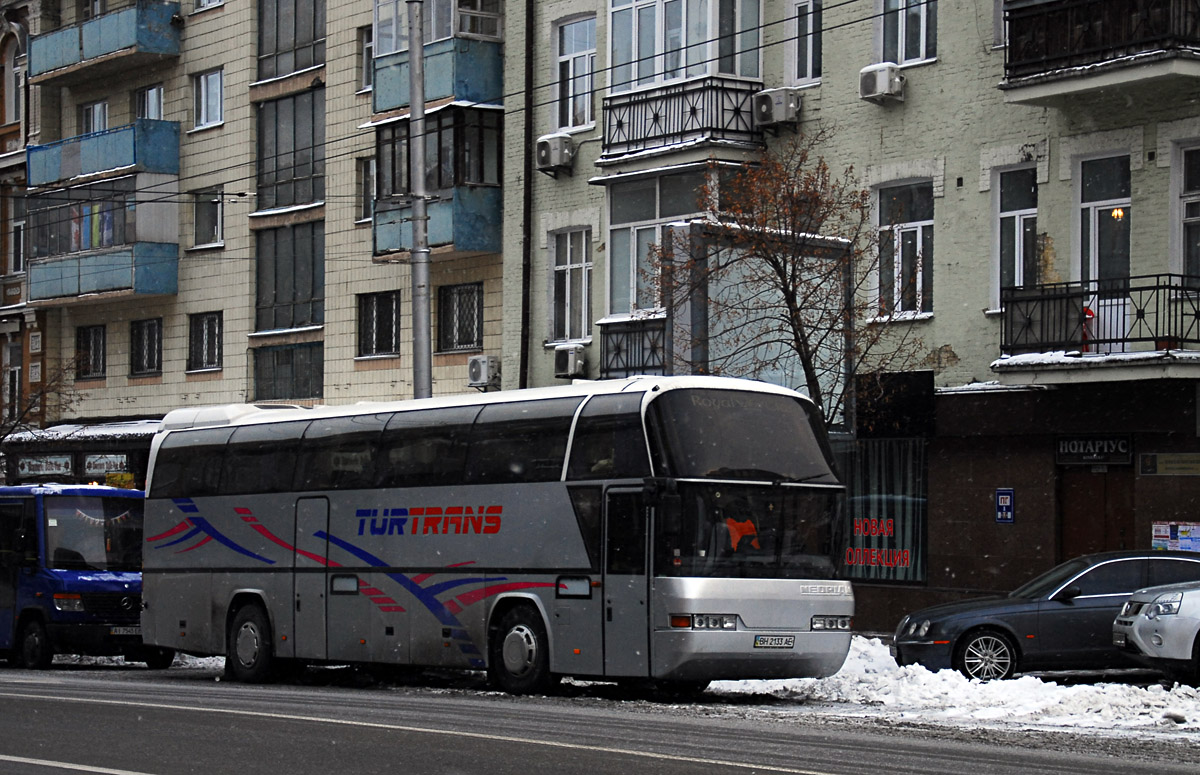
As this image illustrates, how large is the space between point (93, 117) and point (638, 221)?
20.1m

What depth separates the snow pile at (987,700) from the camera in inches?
592

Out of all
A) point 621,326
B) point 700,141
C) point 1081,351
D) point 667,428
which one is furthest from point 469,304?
point 667,428

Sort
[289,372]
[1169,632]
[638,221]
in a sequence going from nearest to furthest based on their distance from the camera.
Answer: [1169,632] → [638,221] → [289,372]

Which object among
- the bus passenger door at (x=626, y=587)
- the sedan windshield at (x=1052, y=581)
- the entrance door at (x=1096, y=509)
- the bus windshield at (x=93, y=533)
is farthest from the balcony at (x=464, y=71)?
the bus passenger door at (x=626, y=587)

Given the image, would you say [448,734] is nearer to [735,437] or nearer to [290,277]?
[735,437]

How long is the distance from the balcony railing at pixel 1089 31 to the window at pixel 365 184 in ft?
53.1

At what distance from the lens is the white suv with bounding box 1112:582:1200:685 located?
16.9 metres

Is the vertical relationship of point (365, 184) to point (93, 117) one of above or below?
below

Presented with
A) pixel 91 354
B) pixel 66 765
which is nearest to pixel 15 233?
pixel 91 354

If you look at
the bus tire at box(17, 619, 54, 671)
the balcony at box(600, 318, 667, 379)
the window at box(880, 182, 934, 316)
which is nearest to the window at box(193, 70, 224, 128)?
the balcony at box(600, 318, 667, 379)

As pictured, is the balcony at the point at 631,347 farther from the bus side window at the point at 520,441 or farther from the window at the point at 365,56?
the bus side window at the point at 520,441

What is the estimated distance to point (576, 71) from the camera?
105 ft

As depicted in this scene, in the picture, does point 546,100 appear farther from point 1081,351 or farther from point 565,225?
point 1081,351

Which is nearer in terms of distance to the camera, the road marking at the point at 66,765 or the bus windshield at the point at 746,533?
the road marking at the point at 66,765
